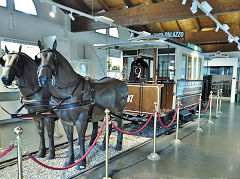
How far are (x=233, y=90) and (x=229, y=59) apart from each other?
82.0 inches

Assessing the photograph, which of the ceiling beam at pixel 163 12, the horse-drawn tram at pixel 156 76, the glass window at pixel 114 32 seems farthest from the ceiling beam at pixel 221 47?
the ceiling beam at pixel 163 12

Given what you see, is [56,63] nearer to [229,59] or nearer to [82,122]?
[82,122]

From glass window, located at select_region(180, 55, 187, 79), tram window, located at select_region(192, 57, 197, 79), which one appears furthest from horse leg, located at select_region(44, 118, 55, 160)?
tram window, located at select_region(192, 57, 197, 79)

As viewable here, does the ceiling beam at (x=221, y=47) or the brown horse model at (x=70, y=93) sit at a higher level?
the ceiling beam at (x=221, y=47)

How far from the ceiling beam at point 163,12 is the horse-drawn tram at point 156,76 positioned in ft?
4.89

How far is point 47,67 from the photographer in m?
2.51

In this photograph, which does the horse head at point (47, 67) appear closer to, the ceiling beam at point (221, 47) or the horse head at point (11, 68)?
the horse head at point (11, 68)

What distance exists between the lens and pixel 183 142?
180 inches

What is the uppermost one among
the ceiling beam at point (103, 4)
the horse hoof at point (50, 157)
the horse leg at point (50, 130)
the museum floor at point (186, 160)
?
the ceiling beam at point (103, 4)

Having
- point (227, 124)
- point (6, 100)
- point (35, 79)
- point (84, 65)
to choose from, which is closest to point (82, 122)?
point (35, 79)

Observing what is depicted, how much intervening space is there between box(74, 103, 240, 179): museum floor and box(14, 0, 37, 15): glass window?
670 centimetres

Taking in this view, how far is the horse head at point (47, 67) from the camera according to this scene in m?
2.44

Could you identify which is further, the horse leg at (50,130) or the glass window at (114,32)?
the glass window at (114,32)

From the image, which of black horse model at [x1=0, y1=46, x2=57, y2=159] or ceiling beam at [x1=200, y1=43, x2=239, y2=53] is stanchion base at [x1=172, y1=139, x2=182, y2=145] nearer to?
black horse model at [x1=0, y1=46, x2=57, y2=159]
